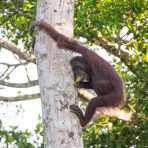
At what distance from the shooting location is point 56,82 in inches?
132

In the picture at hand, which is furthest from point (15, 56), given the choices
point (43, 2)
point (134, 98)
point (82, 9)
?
point (43, 2)

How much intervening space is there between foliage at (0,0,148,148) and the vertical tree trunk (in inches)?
123

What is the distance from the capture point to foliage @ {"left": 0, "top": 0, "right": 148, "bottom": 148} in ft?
21.7

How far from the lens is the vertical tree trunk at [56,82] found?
325cm

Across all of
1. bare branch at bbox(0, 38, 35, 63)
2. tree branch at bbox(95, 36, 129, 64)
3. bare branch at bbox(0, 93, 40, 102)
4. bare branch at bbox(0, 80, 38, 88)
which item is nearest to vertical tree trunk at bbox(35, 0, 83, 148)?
bare branch at bbox(0, 38, 35, 63)

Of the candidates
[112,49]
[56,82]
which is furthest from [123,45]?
[56,82]

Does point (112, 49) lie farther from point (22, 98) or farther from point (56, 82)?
point (56, 82)

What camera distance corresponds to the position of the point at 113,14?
22.3 ft

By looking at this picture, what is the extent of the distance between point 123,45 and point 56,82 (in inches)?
163

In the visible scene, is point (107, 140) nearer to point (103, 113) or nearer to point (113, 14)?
point (113, 14)

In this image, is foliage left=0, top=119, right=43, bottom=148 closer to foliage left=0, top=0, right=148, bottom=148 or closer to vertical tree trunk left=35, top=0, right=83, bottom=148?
foliage left=0, top=0, right=148, bottom=148

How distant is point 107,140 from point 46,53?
11.4 feet

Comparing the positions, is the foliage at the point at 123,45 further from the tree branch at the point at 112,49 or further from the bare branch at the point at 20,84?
the bare branch at the point at 20,84

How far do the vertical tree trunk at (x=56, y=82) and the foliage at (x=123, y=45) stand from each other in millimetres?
3117
